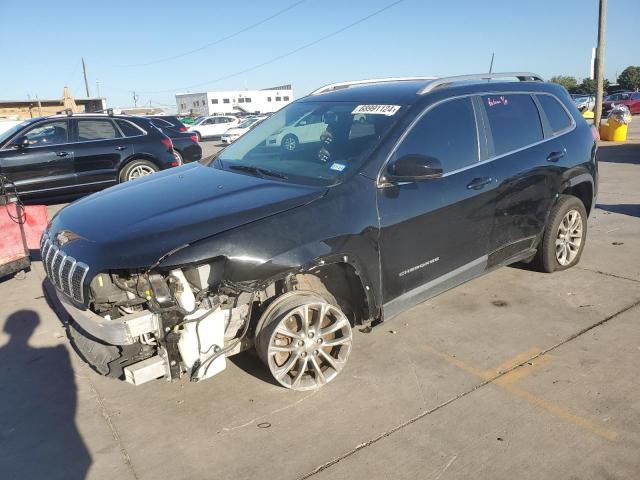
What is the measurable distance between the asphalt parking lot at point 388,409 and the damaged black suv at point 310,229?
1.14ft

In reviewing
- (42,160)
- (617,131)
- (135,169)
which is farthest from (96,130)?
(617,131)

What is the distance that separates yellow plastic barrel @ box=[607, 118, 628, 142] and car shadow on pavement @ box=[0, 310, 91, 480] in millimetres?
18078

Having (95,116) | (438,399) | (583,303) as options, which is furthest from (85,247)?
(95,116)

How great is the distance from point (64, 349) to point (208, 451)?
189cm

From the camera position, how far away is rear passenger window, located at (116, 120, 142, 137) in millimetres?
9391

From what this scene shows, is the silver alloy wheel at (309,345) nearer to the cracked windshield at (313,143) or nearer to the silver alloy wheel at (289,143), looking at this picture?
the cracked windshield at (313,143)

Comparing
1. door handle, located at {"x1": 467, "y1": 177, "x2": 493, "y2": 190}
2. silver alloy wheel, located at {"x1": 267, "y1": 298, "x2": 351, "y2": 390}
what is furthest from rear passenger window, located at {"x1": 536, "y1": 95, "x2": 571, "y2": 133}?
silver alloy wheel, located at {"x1": 267, "y1": 298, "x2": 351, "y2": 390}

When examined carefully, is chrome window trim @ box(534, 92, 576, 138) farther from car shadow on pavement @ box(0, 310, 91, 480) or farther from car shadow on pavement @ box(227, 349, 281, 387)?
car shadow on pavement @ box(0, 310, 91, 480)

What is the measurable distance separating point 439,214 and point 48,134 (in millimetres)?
7651

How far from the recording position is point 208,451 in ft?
9.12

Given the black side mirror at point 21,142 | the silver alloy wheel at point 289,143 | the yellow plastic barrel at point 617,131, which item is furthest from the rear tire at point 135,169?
the yellow plastic barrel at point 617,131

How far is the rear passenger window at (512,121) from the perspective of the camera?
4102mm

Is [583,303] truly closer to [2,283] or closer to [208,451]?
[208,451]

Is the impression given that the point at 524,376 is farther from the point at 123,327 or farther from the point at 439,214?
the point at 123,327
